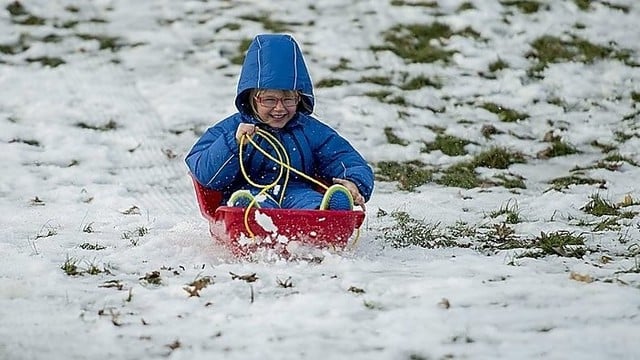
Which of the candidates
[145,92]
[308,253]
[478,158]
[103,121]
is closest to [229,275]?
[308,253]

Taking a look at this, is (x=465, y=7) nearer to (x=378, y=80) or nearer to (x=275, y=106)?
(x=378, y=80)

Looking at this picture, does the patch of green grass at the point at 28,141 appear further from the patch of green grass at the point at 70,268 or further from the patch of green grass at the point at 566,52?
the patch of green grass at the point at 566,52

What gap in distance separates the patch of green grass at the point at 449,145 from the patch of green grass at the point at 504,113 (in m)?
0.76

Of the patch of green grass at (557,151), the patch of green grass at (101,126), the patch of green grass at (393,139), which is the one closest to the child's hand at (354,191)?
the patch of green grass at (393,139)

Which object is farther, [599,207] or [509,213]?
[599,207]

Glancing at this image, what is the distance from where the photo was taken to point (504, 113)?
332 inches

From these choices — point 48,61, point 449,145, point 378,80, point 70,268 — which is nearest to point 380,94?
point 378,80

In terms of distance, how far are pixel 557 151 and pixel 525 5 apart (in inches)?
150

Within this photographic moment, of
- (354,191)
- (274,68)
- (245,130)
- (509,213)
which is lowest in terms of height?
(509,213)

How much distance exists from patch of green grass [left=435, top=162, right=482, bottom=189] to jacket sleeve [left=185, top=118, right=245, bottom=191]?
98.3 inches

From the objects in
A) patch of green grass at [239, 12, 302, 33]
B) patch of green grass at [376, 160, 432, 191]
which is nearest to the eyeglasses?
patch of green grass at [376, 160, 432, 191]

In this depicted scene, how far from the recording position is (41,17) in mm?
10953

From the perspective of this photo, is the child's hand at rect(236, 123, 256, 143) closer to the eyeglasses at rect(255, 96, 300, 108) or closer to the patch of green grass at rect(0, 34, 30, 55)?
the eyeglasses at rect(255, 96, 300, 108)

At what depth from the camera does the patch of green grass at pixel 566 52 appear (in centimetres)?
949
